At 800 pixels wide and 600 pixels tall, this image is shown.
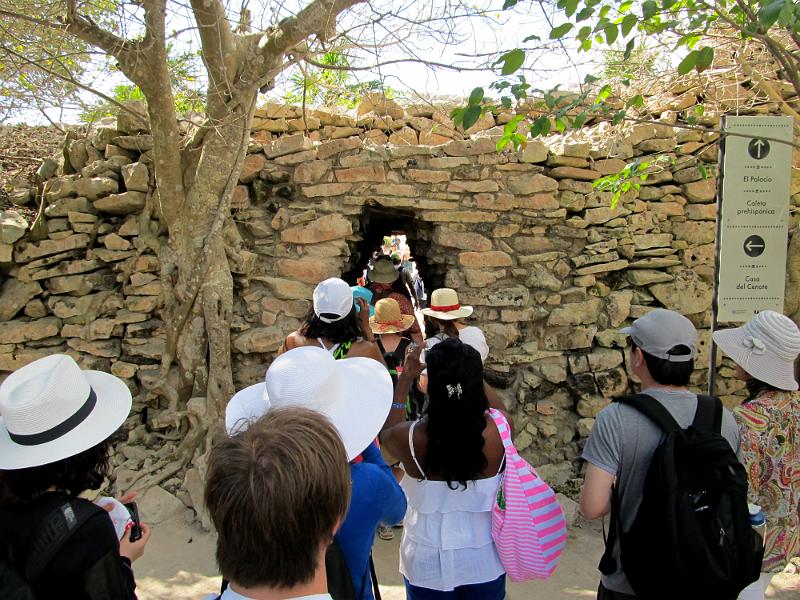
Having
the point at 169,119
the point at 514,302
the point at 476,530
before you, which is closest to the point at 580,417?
the point at 514,302

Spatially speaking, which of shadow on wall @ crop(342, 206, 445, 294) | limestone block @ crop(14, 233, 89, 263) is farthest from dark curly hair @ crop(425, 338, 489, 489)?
limestone block @ crop(14, 233, 89, 263)

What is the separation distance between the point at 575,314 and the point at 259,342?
8.33ft

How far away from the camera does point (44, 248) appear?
471 centimetres

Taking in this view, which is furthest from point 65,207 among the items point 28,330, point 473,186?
point 473,186

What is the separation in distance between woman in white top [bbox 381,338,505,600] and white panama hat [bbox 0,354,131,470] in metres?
1.00

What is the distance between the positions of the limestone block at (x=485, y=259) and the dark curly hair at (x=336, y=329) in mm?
1906

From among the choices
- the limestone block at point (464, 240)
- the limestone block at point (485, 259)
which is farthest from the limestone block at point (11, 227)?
the limestone block at point (485, 259)

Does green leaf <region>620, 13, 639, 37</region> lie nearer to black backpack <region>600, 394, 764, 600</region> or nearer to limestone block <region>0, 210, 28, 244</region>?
black backpack <region>600, 394, 764, 600</region>

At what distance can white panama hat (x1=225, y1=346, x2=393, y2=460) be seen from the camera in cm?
159

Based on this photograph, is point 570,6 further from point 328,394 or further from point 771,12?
point 328,394

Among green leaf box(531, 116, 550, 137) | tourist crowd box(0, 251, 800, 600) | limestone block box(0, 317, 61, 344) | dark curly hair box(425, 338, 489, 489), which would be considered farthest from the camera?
limestone block box(0, 317, 61, 344)

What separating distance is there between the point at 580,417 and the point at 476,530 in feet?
9.57

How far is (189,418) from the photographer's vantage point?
4.45 metres

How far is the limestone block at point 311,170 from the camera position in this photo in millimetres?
4789
